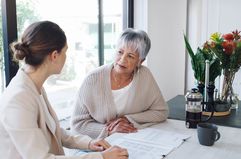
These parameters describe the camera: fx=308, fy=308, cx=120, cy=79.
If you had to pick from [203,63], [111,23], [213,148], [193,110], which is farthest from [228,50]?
[111,23]

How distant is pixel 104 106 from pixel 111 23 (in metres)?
1.57

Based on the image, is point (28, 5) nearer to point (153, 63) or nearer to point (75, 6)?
point (75, 6)

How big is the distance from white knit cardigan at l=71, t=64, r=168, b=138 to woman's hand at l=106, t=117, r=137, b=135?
3 cm

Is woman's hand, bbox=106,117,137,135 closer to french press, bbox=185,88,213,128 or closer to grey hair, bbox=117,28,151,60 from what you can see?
french press, bbox=185,88,213,128

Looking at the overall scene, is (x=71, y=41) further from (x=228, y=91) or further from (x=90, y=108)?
(x=228, y=91)

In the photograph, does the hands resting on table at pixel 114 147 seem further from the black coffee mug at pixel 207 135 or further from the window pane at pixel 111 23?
the window pane at pixel 111 23

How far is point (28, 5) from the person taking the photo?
217cm

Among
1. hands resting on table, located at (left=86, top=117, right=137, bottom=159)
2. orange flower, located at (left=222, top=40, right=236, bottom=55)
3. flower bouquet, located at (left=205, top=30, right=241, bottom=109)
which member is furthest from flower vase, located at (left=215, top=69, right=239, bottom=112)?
hands resting on table, located at (left=86, top=117, right=137, bottom=159)

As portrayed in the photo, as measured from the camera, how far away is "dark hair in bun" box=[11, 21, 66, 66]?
3.80ft

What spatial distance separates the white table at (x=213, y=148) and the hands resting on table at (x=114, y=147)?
19cm

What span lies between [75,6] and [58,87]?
0.72 m

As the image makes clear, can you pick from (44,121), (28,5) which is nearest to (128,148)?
(44,121)

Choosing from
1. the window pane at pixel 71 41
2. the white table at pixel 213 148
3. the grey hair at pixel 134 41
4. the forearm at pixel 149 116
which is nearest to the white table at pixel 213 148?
the white table at pixel 213 148

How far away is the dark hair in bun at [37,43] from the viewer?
3.80 feet
